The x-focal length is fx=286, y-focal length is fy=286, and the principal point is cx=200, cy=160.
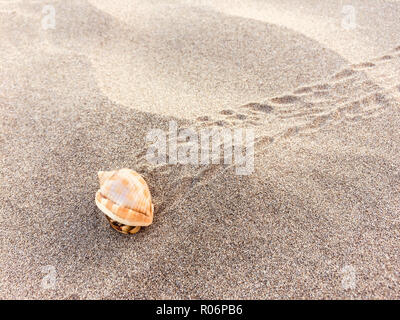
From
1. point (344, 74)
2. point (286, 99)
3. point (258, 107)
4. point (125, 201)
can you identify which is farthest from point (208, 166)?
point (344, 74)

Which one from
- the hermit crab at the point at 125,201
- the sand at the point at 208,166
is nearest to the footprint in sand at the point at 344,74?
the sand at the point at 208,166

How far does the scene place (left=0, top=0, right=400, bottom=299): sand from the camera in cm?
175

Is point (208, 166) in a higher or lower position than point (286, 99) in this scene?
lower

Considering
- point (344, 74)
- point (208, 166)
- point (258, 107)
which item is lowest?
point (208, 166)

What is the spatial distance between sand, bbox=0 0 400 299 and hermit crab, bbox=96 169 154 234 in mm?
144

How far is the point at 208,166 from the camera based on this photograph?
2.17 m

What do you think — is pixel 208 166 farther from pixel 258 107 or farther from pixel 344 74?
pixel 344 74

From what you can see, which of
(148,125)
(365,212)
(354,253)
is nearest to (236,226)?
(354,253)

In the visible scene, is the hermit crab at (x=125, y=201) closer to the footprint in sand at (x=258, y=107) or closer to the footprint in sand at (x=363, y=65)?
the footprint in sand at (x=258, y=107)

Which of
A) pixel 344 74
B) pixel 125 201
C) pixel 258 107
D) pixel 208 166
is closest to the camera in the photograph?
pixel 125 201

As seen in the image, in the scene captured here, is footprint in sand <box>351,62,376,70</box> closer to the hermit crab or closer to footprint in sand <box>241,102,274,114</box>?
footprint in sand <box>241,102,274,114</box>

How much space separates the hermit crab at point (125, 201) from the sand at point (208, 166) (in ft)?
0.47

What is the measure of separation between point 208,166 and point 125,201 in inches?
28.3

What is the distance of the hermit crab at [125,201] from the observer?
5.59 feet
